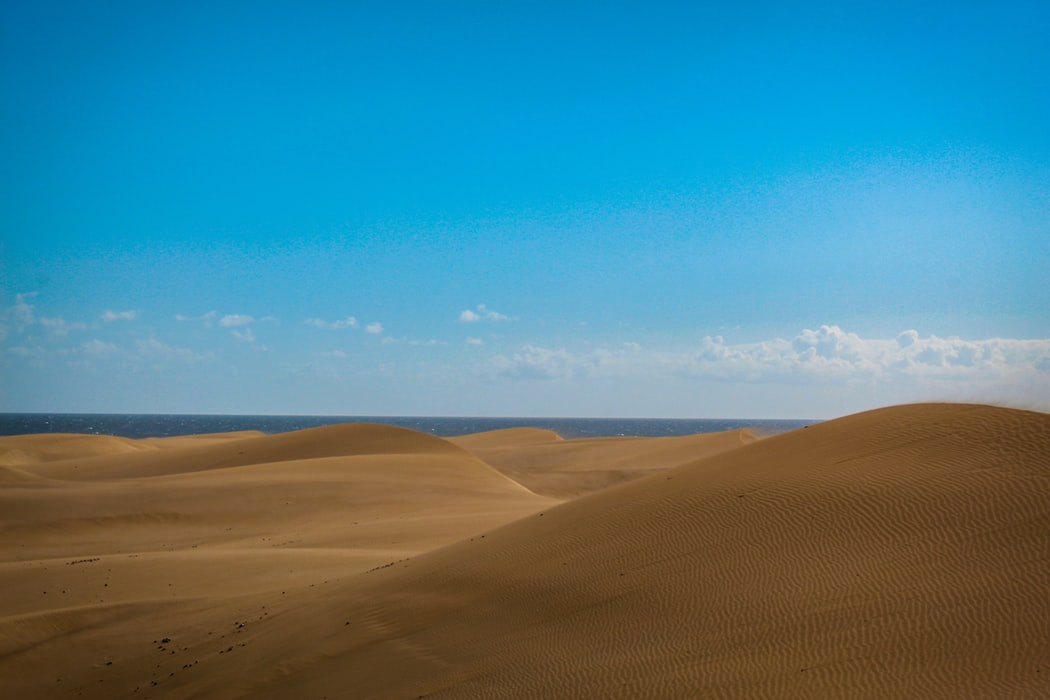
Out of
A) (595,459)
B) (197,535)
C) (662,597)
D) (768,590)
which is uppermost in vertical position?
(768,590)

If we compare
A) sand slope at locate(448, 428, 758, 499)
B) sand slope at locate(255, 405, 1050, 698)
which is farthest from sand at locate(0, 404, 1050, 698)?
sand slope at locate(448, 428, 758, 499)

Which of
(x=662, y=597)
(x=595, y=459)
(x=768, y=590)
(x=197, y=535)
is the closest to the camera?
(x=768, y=590)

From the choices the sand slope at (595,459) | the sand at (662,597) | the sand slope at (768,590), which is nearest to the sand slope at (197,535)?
the sand at (662,597)

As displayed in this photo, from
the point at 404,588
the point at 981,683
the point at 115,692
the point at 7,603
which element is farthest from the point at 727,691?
the point at 7,603

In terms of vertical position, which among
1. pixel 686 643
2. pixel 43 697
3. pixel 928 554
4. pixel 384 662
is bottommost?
pixel 43 697

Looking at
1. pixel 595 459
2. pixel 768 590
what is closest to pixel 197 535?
pixel 768 590

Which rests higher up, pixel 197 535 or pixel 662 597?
pixel 662 597

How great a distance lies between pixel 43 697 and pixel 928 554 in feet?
36.2

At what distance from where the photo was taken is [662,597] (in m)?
8.91

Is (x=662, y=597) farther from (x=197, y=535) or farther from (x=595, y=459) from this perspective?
(x=595, y=459)

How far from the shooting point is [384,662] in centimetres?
926

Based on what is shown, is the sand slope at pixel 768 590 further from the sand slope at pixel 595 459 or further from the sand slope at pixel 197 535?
the sand slope at pixel 595 459

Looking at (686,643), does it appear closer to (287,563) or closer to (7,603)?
(287,563)

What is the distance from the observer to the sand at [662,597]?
7.01 meters
